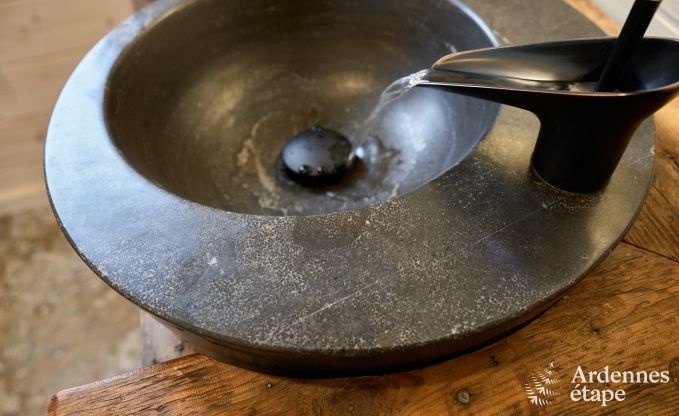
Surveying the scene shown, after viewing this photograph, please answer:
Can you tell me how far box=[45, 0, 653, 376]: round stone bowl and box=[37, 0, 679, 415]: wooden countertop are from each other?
2 cm

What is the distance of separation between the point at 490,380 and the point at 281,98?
60 cm

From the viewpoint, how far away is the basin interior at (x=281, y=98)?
0.75 metres

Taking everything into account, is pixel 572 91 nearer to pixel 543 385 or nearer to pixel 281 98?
pixel 543 385

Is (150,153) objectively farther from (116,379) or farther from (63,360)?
(63,360)

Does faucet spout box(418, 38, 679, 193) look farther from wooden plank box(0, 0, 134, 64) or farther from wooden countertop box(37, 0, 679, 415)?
wooden plank box(0, 0, 134, 64)

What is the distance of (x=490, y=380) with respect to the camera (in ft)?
1.76

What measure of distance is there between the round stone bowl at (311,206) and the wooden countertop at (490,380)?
2 cm

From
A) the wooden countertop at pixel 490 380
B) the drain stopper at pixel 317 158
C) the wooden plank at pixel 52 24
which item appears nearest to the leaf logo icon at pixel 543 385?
the wooden countertop at pixel 490 380

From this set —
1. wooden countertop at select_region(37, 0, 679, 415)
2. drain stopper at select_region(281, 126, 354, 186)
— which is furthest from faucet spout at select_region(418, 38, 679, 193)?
drain stopper at select_region(281, 126, 354, 186)

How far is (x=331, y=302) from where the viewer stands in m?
0.48

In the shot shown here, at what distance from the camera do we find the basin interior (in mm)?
751

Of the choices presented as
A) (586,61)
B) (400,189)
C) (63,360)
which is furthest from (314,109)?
(63,360)

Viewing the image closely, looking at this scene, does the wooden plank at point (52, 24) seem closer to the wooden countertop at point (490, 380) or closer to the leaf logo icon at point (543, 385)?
the wooden countertop at point (490, 380)

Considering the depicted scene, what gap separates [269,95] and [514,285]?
1.94 feet
